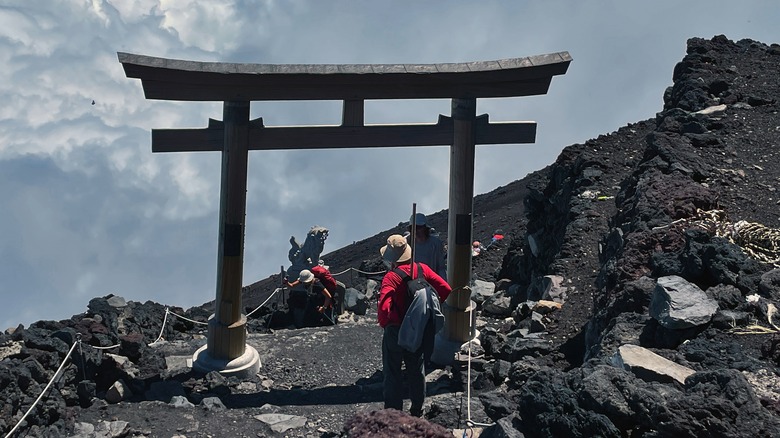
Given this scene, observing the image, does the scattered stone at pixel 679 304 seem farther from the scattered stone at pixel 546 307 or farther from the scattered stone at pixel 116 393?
the scattered stone at pixel 116 393

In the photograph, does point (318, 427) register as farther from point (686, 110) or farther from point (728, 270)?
point (686, 110)

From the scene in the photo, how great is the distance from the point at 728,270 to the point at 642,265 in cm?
112

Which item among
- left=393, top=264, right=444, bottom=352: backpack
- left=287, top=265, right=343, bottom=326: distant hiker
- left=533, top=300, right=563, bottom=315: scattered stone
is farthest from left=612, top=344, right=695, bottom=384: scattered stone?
left=287, top=265, right=343, bottom=326: distant hiker

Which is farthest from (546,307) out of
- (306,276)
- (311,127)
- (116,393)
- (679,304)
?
(116,393)

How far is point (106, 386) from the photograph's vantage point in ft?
32.0

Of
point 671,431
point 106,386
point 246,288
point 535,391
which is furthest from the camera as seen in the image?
point 246,288

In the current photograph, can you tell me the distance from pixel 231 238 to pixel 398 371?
2803mm

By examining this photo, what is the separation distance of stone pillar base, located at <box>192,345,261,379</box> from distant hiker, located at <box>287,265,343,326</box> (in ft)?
6.95

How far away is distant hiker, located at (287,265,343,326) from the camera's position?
12727mm

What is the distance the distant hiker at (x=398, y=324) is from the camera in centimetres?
814

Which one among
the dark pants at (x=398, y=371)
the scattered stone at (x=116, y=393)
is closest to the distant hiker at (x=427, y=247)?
the dark pants at (x=398, y=371)

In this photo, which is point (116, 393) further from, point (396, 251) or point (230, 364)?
point (396, 251)

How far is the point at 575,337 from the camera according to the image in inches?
389

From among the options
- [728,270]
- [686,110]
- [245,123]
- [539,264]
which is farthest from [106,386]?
[686,110]
